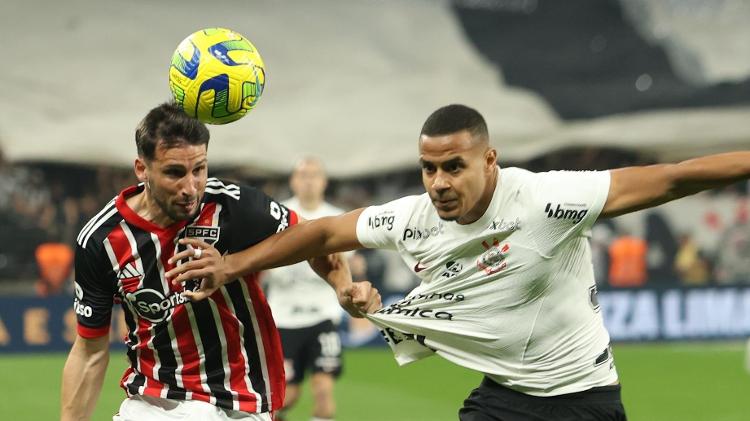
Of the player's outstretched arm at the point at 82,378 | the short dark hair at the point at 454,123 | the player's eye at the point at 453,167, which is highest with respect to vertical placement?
the short dark hair at the point at 454,123

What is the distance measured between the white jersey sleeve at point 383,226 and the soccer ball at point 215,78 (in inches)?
30.0

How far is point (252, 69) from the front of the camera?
5.09 metres

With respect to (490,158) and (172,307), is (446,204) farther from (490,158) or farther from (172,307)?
(172,307)

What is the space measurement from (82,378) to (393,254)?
12928mm

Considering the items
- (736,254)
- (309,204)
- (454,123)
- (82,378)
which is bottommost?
(82,378)

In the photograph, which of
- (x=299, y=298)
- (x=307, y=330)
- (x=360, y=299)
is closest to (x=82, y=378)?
(x=360, y=299)

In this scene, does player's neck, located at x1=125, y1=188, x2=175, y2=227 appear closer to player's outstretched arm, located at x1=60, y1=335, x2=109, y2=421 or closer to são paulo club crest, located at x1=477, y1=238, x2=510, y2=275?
player's outstretched arm, located at x1=60, y1=335, x2=109, y2=421

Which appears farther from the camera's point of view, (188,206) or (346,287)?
(346,287)

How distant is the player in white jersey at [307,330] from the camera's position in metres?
8.91

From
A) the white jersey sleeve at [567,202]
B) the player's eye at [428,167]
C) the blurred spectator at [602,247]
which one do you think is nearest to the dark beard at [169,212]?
the player's eye at [428,167]

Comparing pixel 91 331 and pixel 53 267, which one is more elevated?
pixel 53 267

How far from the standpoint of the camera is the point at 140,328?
4.98 metres

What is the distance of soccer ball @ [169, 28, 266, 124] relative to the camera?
495 cm

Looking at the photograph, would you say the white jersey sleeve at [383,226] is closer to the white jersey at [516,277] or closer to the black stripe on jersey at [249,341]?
the white jersey at [516,277]
